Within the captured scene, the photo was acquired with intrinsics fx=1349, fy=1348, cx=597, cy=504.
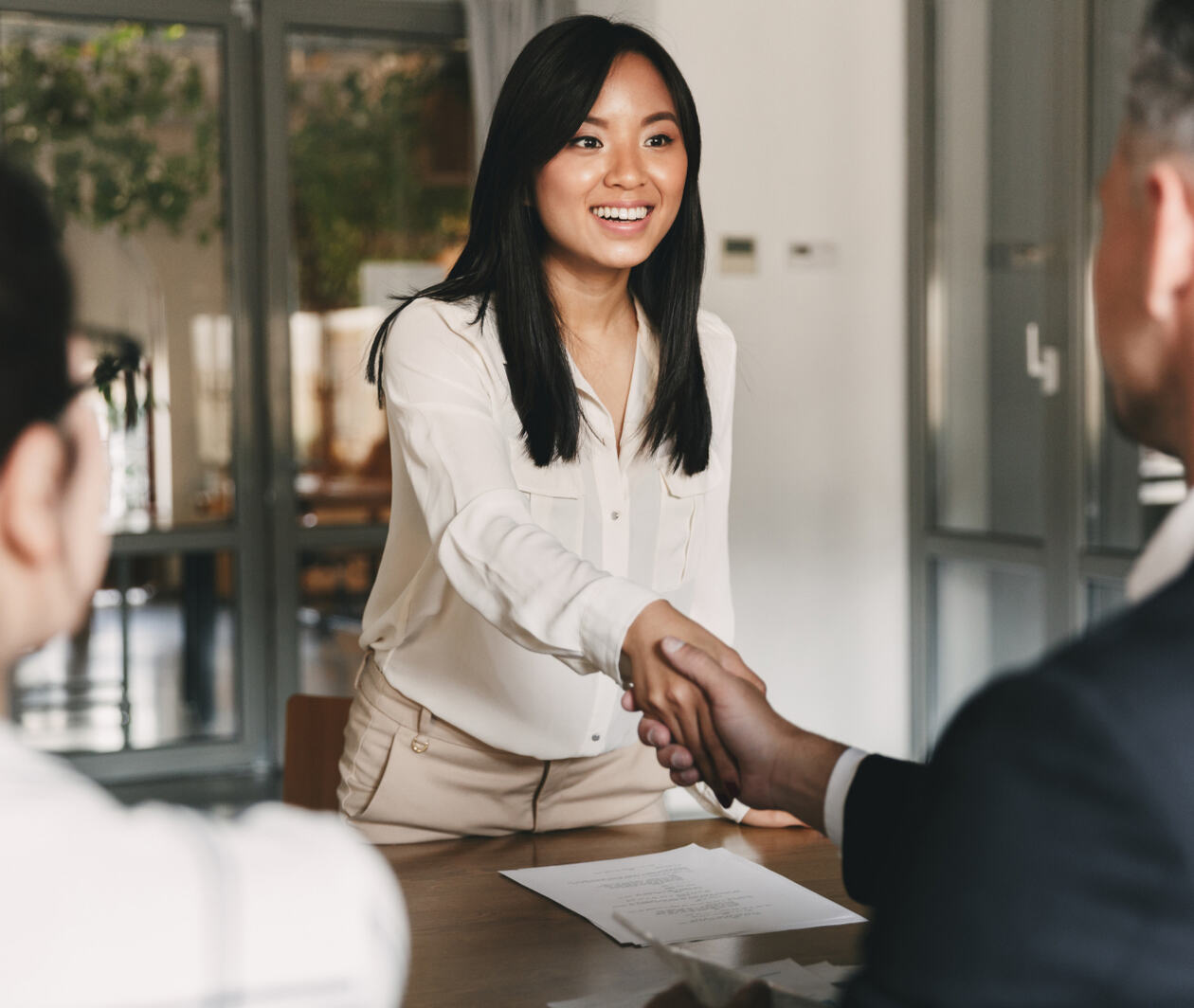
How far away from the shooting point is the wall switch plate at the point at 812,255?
4.23 meters

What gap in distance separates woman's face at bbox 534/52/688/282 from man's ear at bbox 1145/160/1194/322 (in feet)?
3.19

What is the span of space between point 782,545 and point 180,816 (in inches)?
147

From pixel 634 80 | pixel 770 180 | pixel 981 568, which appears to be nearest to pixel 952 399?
pixel 981 568

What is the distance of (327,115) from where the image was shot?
16.6 feet

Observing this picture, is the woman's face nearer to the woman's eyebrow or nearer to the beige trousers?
the woman's eyebrow

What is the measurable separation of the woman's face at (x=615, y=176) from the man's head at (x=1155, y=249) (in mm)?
894

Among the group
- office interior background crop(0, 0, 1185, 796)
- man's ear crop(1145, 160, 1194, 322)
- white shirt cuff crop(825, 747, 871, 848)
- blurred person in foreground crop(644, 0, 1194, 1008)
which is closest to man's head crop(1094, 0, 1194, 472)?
man's ear crop(1145, 160, 1194, 322)

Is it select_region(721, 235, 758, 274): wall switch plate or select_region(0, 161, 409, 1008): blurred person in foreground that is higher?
select_region(721, 235, 758, 274): wall switch plate

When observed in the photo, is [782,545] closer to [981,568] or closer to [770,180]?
[981,568]

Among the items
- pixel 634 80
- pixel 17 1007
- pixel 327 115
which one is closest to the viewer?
pixel 17 1007

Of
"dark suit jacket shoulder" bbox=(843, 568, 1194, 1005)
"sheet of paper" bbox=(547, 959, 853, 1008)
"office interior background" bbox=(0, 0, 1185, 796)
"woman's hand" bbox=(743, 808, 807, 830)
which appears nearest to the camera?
"dark suit jacket shoulder" bbox=(843, 568, 1194, 1005)

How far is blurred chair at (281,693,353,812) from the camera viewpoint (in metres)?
1.87

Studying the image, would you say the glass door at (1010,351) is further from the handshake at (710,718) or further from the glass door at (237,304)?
the handshake at (710,718)

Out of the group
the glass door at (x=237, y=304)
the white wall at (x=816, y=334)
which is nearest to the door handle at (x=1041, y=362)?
the white wall at (x=816, y=334)
